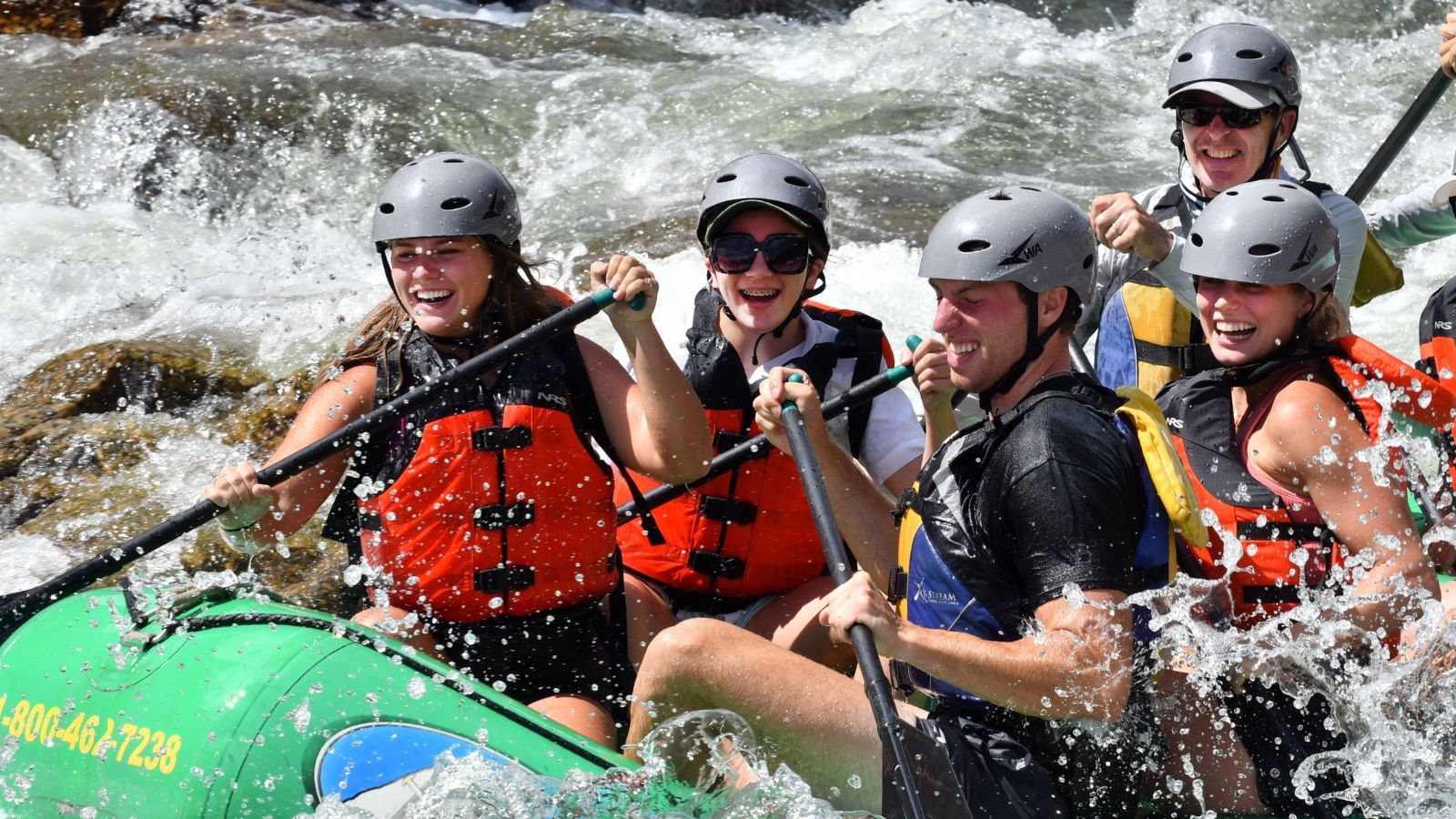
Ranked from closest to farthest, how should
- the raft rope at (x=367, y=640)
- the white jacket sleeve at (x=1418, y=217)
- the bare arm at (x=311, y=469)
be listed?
the raft rope at (x=367, y=640), the bare arm at (x=311, y=469), the white jacket sleeve at (x=1418, y=217)

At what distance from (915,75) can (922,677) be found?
831 cm

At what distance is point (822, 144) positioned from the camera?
31.9 feet

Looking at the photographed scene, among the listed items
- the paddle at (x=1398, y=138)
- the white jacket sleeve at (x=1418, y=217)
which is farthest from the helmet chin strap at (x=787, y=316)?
the paddle at (x=1398, y=138)

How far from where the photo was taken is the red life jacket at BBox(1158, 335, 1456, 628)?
10.7 ft

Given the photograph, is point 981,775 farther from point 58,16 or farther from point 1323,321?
point 58,16

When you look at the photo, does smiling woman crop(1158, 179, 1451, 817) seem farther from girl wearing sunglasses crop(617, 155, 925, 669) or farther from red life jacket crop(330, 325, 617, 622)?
red life jacket crop(330, 325, 617, 622)

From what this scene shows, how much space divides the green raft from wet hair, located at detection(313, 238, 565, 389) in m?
0.68

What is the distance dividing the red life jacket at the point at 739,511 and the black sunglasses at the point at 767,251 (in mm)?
221

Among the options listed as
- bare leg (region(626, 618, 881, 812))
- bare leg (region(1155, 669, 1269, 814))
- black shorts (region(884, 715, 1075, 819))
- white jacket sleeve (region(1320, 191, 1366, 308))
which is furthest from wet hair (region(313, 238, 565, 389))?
white jacket sleeve (region(1320, 191, 1366, 308))

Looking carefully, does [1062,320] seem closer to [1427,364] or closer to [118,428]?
[1427,364]

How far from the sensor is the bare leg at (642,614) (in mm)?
3865

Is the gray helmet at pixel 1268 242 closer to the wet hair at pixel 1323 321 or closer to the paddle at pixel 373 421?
the wet hair at pixel 1323 321

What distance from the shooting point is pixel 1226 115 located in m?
4.41

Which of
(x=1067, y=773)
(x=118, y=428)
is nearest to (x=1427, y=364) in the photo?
(x=1067, y=773)
